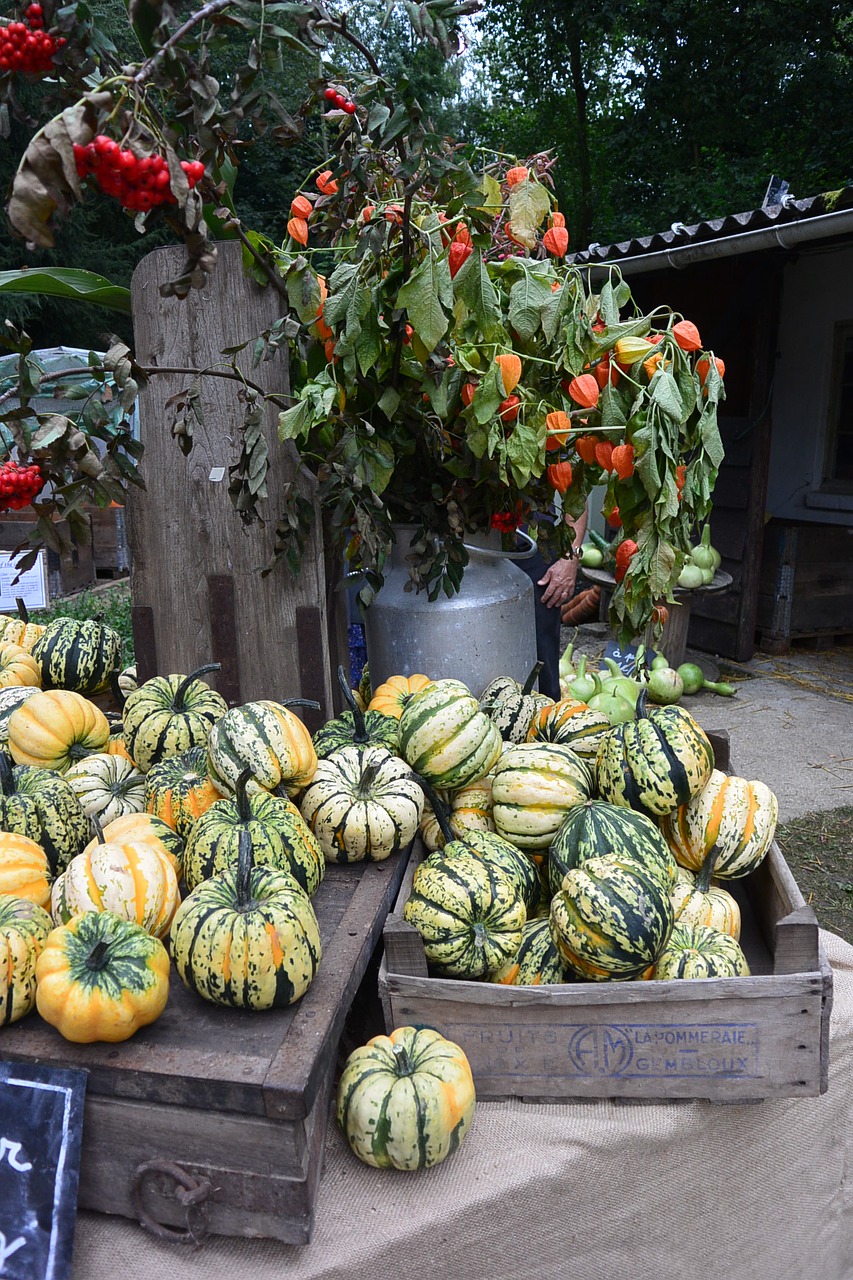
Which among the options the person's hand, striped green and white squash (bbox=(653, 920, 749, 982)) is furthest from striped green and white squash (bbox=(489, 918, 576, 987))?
the person's hand

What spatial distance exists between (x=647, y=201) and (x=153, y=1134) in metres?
18.6

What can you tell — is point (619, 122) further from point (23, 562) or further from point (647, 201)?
point (23, 562)

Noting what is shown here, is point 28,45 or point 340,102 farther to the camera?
point 340,102

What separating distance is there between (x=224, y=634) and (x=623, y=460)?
3.46 feet

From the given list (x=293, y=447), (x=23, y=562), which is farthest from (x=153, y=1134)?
(x=293, y=447)

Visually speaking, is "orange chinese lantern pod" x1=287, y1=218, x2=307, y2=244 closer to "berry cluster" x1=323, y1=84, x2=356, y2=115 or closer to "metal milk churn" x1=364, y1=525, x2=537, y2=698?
"berry cluster" x1=323, y1=84, x2=356, y2=115

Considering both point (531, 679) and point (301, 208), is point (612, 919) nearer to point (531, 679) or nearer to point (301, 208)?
point (531, 679)

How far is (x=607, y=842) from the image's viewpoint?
1.56 meters

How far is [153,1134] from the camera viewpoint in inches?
46.1

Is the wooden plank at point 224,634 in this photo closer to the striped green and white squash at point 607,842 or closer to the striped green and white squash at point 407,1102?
the striped green and white squash at point 607,842

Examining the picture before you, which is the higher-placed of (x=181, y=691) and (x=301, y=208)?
(x=301, y=208)

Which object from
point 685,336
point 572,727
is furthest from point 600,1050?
point 685,336

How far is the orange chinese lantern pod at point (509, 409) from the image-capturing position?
1.84 m

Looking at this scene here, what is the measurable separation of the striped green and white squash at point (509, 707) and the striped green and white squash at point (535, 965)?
0.63 m
